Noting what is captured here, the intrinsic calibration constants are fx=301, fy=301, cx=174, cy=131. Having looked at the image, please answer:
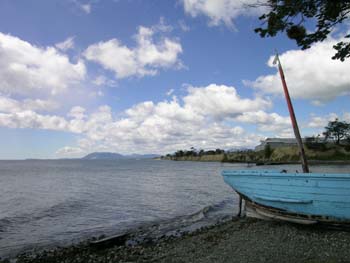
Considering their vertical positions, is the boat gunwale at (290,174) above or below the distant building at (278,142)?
below

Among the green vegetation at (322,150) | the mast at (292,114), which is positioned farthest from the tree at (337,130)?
the mast at (292,114)

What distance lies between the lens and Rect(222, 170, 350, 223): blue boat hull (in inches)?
405

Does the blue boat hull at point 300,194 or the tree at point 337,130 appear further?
the tree at point 337,130

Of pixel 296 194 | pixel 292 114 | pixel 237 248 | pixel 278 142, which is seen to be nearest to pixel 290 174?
pixel 296 194

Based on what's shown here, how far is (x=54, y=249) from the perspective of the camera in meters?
12.9

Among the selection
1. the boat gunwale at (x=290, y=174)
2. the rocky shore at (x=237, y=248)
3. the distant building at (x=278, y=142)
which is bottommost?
the rocky shore at (x=237, y=248)

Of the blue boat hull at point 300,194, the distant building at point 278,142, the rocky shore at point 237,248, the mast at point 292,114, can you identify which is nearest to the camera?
the rocky shore at point 237,248

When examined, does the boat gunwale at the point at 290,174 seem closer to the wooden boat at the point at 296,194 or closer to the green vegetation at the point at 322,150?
the wooden boat at the point at 296,194

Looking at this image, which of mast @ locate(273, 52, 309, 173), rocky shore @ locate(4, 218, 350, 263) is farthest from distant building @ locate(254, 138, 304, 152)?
rocky shore @ locate(4, 218, 350, 263)

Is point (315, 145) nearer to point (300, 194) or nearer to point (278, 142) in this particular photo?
point (278, 142)

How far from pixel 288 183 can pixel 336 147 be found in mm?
104845

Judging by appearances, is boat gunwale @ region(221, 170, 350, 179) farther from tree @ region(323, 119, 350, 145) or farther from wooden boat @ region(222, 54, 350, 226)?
tree @ region(323, 119, 350, 145)

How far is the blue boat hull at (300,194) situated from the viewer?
10.3m

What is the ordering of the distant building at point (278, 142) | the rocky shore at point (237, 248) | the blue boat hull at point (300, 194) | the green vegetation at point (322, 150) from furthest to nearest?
the distant building at point (278, 142) < the green vegetation at point (322, 150) < the blue boat hull at point (300, 194) < the rocky shore at point (237, 248)
